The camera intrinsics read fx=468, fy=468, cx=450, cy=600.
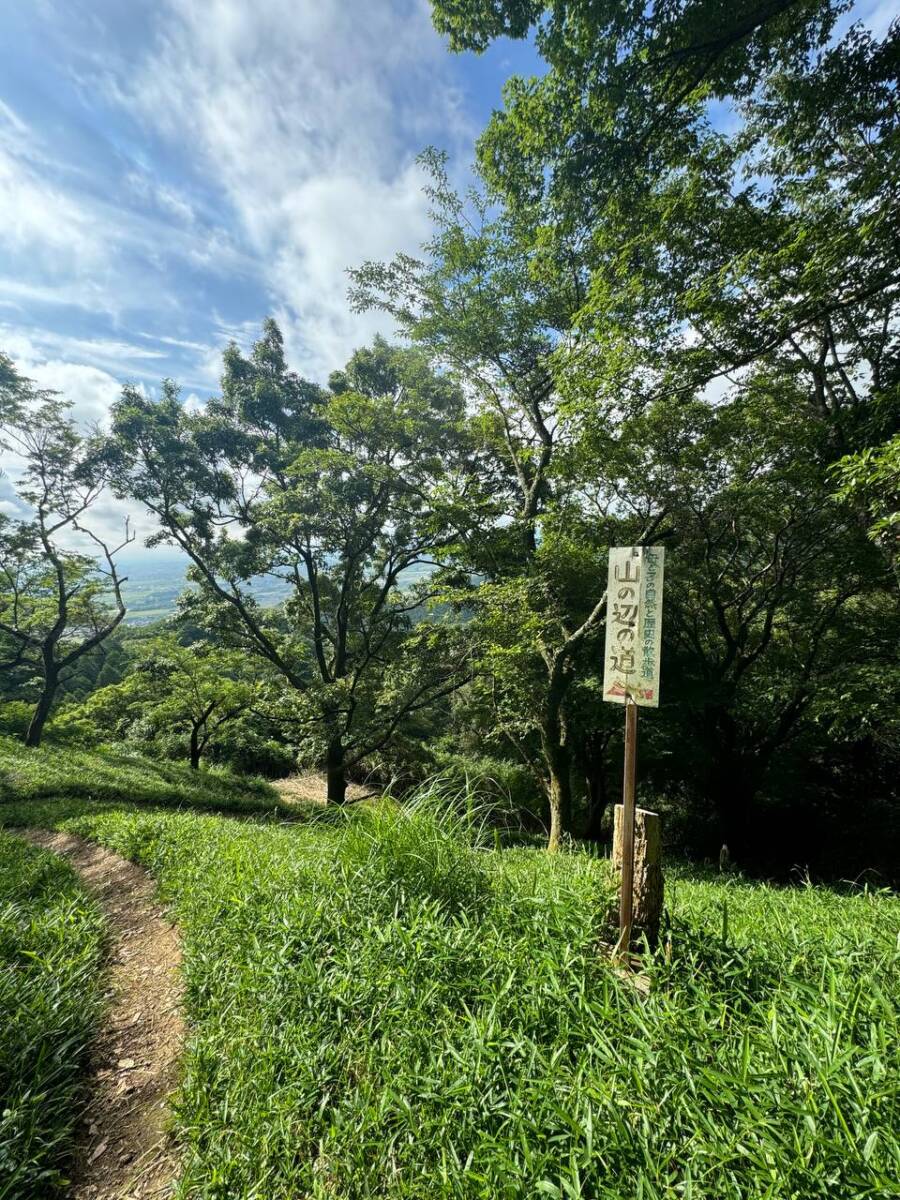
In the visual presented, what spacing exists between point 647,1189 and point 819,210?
7.72 metres

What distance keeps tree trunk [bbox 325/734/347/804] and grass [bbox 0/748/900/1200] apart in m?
8.67

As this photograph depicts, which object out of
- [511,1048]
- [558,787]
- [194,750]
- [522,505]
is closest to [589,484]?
[522,505]

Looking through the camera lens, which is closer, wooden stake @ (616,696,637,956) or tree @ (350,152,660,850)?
wooden stake @ (616,696,637,956)

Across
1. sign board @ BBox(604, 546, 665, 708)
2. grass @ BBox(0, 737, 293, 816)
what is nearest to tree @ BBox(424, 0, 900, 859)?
sign board @ BBox(604, 546, 665, 708)

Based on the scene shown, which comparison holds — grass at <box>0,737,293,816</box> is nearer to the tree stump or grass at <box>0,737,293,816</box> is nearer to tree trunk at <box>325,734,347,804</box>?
tree trunk at <box>325,734,347,804</box>

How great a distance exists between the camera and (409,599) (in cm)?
1267

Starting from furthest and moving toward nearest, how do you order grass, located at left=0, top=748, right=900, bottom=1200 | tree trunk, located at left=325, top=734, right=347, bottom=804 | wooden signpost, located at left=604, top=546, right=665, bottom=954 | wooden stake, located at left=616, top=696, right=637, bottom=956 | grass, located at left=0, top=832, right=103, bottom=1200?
tree trunk, located at left=325, top=734, right=347, bottom=804 → wooden signpost, located at left=604, top=546, right=665, bottom=954 → wooden stake, located at left=616, top=696, right=637, bottom=956 → grass, located at left=0, top=832, right=103, bottom=1200 → grass, located at left=0, top=748, right=900, bottom=1200

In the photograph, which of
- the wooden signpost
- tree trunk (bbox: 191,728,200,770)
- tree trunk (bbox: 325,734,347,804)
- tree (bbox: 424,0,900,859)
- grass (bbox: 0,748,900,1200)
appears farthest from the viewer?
tree trunk (bbox: 191,728,200,770)

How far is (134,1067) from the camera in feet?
7.88

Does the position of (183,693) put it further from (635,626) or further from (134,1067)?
(635,626)

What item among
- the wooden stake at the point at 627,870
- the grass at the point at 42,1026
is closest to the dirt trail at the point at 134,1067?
the grass at the point at 42,1026

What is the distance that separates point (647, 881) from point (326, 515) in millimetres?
9669

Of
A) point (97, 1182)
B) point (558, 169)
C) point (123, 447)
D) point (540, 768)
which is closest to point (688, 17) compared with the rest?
point (558, 169)

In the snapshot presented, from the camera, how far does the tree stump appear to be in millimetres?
2207
